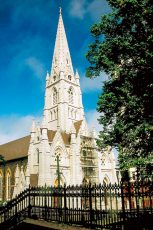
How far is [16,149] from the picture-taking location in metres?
49.3

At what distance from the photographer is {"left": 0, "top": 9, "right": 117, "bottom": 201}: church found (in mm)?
36500

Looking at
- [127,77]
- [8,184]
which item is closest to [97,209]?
[127,77]

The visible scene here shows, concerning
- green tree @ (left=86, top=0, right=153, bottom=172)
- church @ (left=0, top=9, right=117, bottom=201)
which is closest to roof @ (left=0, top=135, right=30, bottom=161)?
church @ (left=0, top=9, right=117, bottom=201)

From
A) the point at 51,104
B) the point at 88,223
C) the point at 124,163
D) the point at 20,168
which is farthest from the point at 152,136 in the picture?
the point at 51,104

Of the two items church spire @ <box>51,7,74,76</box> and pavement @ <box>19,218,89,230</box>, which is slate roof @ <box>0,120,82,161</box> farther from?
pavement @ <box>19,218,89,230</box>

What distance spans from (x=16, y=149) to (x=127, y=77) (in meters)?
39.4

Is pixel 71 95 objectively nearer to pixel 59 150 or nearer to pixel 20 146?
pixel 20 146

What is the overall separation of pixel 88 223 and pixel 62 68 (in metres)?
49.0

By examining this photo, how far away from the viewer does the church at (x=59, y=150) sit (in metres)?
36.5

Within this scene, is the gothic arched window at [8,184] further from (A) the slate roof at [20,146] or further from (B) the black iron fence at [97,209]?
(B) the black iron fence at [97,209]

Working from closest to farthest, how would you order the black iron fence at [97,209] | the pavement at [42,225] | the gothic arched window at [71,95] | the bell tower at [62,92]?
1. the black iron fence at [97,209]
2. the pavement at [42,225]
3. the bell tower at [62,92]
4. the gothic arched window at [71,95]

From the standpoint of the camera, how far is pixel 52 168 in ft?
117

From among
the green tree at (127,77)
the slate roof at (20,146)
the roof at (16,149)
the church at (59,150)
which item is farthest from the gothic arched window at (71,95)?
the green tree at (127,77)

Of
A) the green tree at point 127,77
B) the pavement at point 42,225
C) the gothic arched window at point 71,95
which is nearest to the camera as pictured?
the pavement at point 42,225
